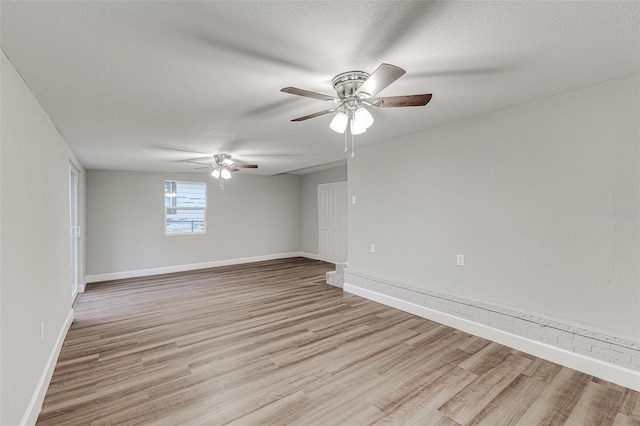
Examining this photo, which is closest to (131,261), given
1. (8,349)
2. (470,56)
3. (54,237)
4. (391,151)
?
(54,237)

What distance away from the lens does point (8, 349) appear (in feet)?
5.16

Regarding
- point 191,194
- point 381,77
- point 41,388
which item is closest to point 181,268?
point 191,194

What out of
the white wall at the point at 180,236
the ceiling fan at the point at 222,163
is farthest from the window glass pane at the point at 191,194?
the ceiling fan at the point at 222,163

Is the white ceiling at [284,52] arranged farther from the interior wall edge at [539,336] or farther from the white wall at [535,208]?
the interior wall edge at [539,336]

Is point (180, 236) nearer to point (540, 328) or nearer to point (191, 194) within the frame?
point (191, 194)

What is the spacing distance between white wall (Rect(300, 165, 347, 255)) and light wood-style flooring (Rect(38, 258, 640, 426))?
393 cm

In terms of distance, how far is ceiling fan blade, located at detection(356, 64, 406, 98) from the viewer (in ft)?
4.96

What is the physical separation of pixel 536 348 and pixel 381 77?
2.73m

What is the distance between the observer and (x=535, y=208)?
2684mm

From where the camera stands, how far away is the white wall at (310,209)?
7.67 metres

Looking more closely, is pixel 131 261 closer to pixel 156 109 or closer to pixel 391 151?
pixel 156 109

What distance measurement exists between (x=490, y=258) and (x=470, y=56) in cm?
204

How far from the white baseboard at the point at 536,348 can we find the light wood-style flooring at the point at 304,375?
0.25 feet

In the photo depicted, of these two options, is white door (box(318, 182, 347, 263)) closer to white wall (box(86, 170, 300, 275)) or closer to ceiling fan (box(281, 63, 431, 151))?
white wall (box(86, 170, 300, 275))
